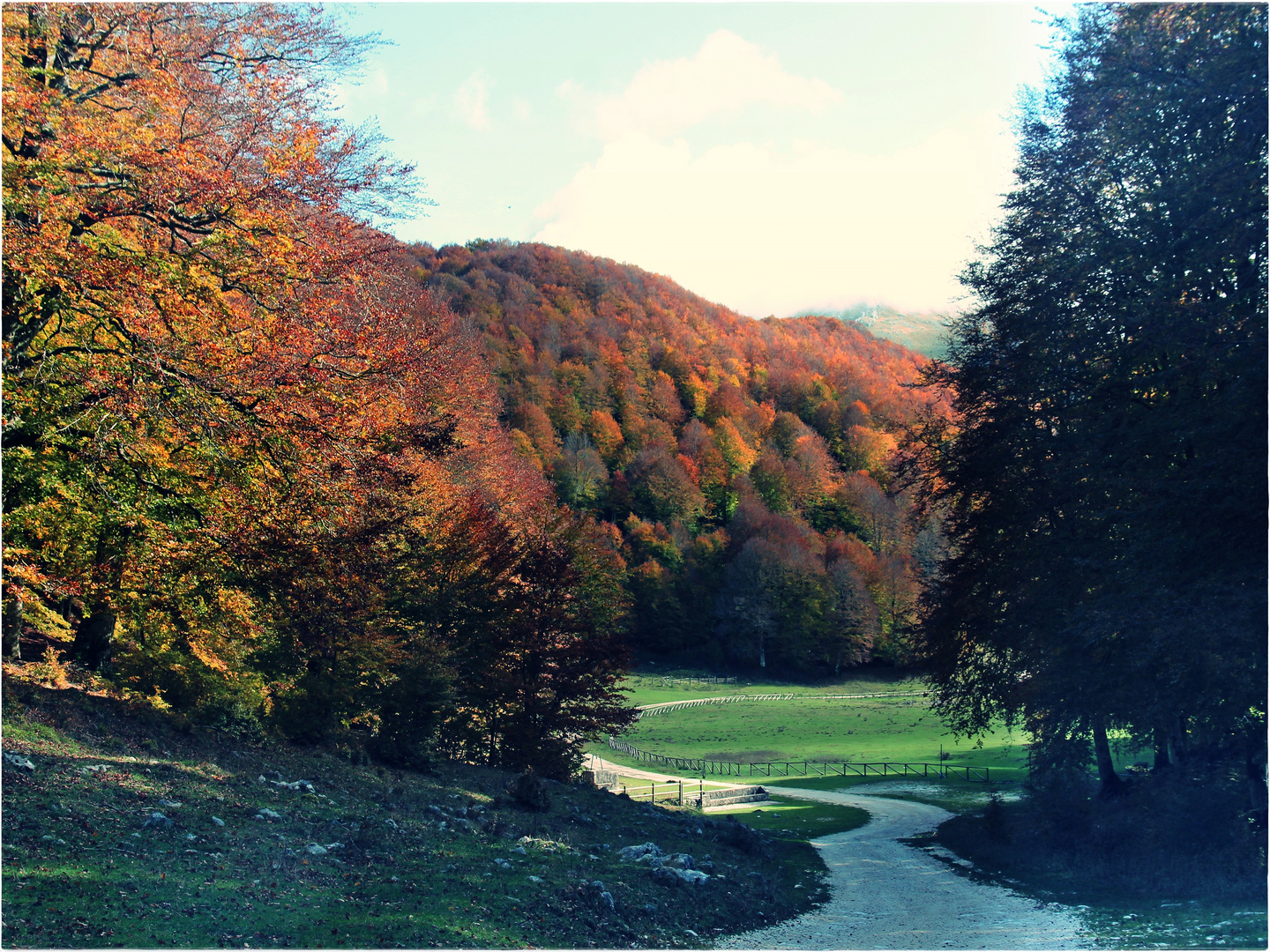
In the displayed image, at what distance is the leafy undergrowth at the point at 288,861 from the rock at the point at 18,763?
0.68 feet

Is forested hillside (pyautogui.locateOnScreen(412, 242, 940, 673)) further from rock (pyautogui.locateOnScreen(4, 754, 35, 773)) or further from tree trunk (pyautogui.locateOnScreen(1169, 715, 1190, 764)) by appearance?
rock (pyautogui.locateOnScreen(4, 754, 35, 773))

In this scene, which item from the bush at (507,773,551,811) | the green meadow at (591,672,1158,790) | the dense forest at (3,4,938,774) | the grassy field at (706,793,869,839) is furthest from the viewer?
the green meadow at (591,672,1158,790)

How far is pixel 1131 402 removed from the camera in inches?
617

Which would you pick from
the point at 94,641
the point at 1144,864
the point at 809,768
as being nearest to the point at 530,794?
the point at 94,641

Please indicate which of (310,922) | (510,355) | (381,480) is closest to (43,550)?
(381,480)

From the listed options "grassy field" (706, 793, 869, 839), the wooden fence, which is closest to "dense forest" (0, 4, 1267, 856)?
"grassy field" (706, 793, 869, 839)

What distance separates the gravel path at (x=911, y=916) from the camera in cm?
1155

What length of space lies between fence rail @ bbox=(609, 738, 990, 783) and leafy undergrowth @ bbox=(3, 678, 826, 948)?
29.7 meters

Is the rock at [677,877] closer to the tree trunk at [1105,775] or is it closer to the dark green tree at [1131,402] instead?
the dark green tree at [1131,402]

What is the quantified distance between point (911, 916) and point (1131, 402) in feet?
32.4

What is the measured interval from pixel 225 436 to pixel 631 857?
9253mm

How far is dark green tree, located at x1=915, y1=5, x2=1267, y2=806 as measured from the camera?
12641 mm

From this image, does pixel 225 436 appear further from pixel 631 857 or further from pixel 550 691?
pixel 550 691

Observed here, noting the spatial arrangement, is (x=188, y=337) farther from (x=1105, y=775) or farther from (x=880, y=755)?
(x=880, y=755)
